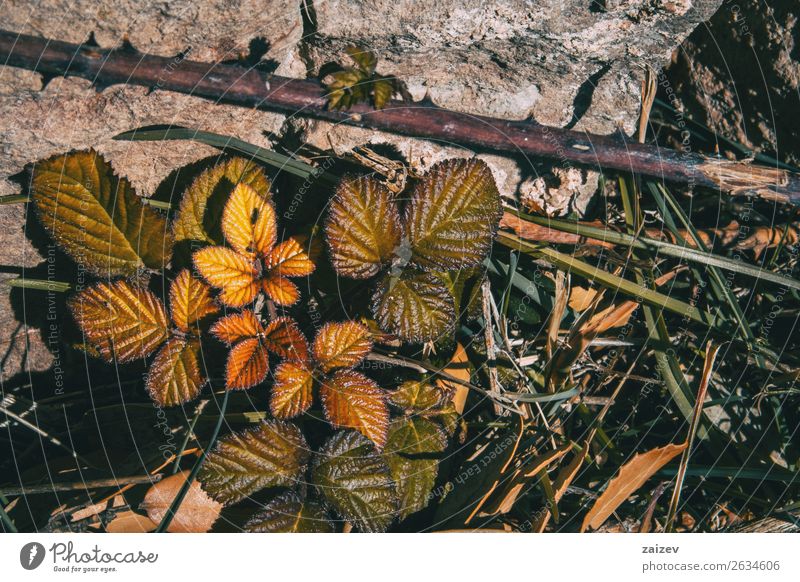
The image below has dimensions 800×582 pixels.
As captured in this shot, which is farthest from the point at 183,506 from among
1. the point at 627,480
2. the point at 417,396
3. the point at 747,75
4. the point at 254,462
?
the point at 747,75

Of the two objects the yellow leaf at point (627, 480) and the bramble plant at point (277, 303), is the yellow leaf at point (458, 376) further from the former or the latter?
the yellow leaf at point (627, 480)

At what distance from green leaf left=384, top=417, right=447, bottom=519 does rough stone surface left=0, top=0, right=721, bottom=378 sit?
0.84 metres

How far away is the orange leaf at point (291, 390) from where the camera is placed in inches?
70.7

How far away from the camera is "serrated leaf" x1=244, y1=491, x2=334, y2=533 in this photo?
5.59 ft

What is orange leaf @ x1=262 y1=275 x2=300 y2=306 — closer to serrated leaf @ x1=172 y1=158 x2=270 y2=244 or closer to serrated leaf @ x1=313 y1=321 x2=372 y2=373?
serrated leaf @ x1=313 y1=321 x2=372 y2=373

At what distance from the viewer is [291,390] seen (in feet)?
5.94

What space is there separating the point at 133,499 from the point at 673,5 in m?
2.20

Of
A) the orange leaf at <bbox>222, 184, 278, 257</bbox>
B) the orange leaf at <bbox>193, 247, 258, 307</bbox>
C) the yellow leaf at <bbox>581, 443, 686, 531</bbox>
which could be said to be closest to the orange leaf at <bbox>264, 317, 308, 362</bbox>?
the orange leaf at <bbox>193, 247, 258, 307</bbox>

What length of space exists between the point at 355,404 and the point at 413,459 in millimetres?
249

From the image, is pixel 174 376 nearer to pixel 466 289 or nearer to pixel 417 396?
pixel 417 396

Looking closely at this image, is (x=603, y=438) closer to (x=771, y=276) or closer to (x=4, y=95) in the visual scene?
(x=771, y=276)

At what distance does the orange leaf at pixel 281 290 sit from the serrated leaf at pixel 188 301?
0.17 metres
